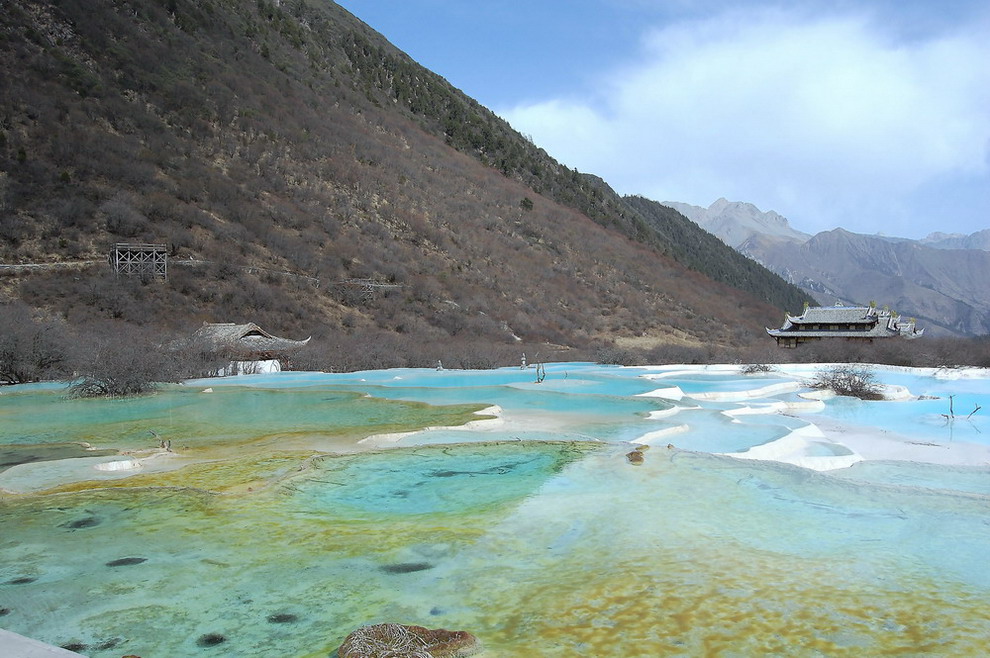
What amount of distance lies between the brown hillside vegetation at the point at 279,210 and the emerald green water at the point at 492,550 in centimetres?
1713

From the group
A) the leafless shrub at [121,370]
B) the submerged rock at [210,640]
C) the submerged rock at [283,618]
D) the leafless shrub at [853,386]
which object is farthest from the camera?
the leafless shrub at [853,386]

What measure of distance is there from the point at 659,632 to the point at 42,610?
351cm

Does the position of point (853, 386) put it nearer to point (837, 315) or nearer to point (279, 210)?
point (837, 315)

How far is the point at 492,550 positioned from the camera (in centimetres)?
499

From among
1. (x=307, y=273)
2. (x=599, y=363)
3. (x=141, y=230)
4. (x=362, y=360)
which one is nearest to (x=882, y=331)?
(x=599, y=363)

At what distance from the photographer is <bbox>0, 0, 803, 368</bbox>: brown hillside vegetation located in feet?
97.7

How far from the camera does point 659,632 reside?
11.9 feet

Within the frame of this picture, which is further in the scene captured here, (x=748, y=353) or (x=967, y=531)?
(x=748, y=353)

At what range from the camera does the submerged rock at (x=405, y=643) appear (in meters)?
3.25

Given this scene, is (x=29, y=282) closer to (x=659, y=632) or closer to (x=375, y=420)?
(x=375, y=420)

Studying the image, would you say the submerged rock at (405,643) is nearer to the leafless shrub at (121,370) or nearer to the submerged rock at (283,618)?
the submerged rock at (283,618)

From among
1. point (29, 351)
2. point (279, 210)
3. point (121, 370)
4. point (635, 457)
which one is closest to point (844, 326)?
point (279, 210)

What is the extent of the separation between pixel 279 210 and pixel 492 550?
36303 millimetres

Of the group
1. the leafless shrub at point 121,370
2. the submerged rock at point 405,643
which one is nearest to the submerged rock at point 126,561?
the submerged rock at point 405,643
